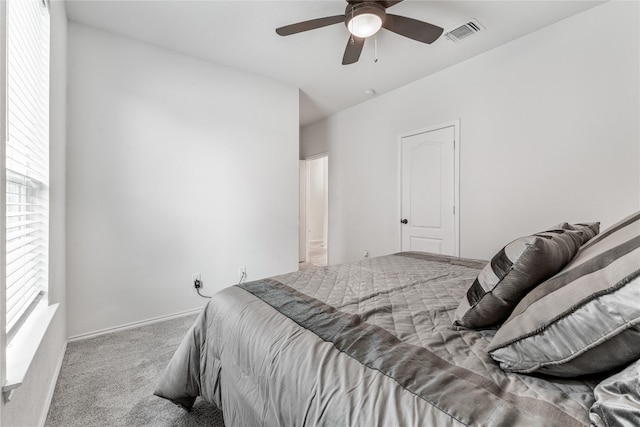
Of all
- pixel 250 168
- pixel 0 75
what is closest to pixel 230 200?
pixel 250 168

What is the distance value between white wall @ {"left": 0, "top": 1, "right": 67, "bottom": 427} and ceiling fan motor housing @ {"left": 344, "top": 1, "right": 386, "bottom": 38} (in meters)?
1.89

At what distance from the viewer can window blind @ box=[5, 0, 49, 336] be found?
113 centimetres

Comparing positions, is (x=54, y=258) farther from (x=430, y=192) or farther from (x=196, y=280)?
(x=430, y=192)

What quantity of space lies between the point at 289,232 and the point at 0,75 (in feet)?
9.35

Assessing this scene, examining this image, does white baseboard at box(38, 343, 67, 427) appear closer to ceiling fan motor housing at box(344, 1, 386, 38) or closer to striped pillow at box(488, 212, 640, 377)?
striped pillow at box(488, 212, 640, 377)

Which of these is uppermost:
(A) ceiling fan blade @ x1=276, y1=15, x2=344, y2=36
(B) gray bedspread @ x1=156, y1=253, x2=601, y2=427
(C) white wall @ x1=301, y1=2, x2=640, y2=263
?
(A) ceiling fan blade @ x1=276, y1=15, x2=344, y2=36

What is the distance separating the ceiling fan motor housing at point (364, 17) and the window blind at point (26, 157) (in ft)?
5.62

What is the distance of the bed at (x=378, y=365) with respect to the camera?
57 cm

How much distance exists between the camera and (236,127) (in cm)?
312

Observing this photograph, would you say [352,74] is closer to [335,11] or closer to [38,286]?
→ [335,11]

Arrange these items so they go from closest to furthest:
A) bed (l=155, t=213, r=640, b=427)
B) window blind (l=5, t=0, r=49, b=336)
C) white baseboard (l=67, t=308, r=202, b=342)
Result: bed (l=155, t=213, r=640, b=427) → window blind (l=5, t=0, r=49, b=336) → white baseboard (l=67, t=308, r=202, b=342)

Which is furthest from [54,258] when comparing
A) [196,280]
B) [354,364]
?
[354,364]

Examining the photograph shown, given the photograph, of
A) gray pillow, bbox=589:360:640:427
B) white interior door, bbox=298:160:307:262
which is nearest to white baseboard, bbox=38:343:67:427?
gray pillow, bbox=589:360:640:427

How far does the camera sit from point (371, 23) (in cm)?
189
